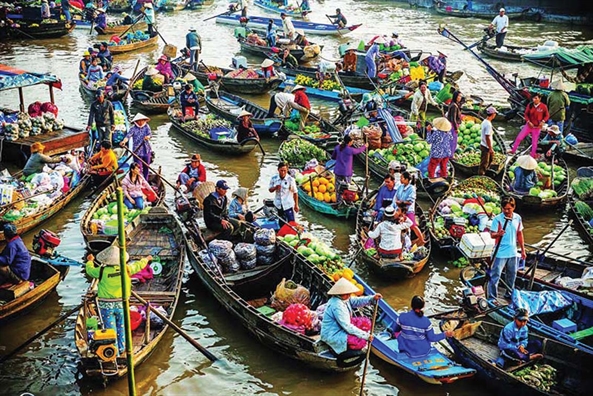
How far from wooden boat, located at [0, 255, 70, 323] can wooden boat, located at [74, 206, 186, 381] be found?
1032 millimetres

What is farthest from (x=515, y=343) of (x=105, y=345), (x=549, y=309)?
(x=105, y=345)

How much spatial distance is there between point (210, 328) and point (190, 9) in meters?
34.8

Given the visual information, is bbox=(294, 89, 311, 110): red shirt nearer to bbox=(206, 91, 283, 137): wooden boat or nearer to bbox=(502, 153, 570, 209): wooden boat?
bbox=(206, 91, 283, 137): wooden boat

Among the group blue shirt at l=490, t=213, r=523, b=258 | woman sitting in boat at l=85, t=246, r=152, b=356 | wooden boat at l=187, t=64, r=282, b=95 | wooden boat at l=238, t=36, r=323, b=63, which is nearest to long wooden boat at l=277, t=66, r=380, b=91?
wooden boat at l=187, t=64, r=282, b=95

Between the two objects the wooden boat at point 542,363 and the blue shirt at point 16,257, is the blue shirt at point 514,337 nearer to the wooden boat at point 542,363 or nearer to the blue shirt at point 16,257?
the wooden boat at point 542,363

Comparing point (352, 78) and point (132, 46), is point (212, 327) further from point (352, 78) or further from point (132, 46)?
point (132, 46)

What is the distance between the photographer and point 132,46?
2920 centimetres

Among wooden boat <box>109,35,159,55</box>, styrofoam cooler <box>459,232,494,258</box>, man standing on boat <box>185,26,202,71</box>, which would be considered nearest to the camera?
styrofoam cooler <box>459,232,494,258</box>

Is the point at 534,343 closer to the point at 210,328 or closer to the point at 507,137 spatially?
the point at 210,328

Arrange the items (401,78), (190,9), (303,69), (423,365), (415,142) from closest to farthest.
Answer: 1. (423,365)
2. (415,142)
3. (401,78)
4. (303,69)
5. (190,9)

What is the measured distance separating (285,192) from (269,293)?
233cm

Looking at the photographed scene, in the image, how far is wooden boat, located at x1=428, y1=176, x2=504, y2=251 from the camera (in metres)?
12.4

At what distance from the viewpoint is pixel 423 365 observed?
895 centimetres

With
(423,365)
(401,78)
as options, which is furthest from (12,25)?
(423,365)
